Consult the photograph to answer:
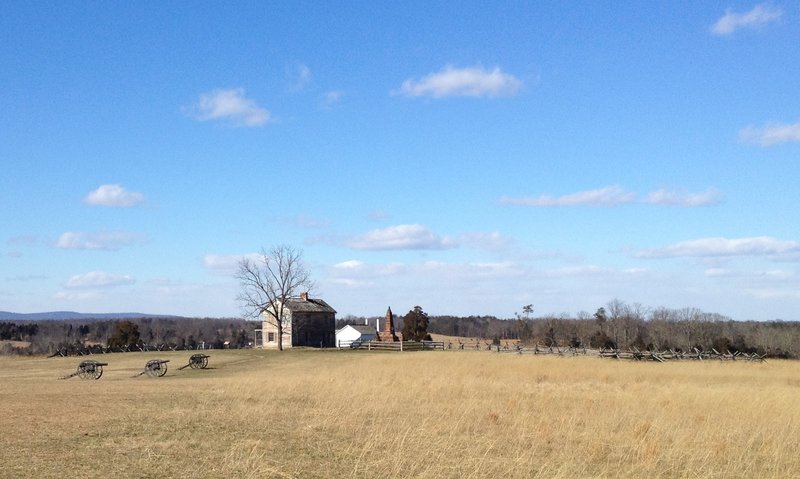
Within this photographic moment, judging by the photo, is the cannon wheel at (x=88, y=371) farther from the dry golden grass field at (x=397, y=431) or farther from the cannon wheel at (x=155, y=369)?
the dry golden grass field at (x=397, y=431)

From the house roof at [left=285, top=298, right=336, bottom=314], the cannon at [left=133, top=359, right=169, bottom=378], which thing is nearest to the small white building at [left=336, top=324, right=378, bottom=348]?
the house roof at [left=285, top=298, right=336, bottom=314]

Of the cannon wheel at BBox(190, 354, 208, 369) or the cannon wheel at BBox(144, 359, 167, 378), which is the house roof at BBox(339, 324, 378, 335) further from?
the cannon wheel at BBox(144, 359, 167, 378)

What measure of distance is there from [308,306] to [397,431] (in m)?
79.4

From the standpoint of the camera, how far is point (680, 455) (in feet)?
52.4

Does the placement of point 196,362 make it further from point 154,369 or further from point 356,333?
point 356,333

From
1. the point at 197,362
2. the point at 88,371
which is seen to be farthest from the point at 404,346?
the point at 88,371

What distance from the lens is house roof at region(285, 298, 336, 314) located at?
94938 mm

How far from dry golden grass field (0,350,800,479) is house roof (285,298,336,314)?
62.4 m

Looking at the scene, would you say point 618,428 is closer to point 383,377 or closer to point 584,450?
point 584,450

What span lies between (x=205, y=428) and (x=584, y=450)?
9492mm

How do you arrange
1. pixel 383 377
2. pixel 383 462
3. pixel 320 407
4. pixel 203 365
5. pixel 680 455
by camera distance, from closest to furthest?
pixel 383 462, pixel 680 455, pixel 320 407, pixel 383 377, pixel 203 365

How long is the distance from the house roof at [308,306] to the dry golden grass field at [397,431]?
62366mm

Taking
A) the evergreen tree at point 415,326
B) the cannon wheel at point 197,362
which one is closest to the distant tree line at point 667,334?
the evergreen tree at point 415,326

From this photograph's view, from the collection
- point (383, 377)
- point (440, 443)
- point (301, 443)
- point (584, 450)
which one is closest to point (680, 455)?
point (584, 450)
